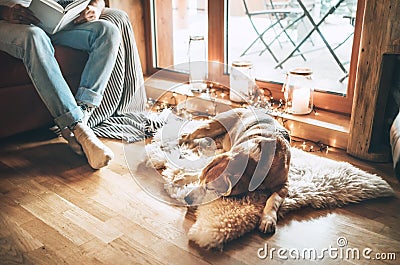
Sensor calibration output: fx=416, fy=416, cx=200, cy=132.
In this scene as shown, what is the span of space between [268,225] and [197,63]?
1436 millimetres

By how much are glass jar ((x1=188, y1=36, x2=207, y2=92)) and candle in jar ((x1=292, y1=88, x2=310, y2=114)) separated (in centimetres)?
63

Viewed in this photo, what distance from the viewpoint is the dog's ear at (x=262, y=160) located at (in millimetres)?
1384

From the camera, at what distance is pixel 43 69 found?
1.76m

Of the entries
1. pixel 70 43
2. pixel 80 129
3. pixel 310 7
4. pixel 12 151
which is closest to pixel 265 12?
pixel 310 7

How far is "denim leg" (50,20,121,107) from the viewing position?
1935 millimetres

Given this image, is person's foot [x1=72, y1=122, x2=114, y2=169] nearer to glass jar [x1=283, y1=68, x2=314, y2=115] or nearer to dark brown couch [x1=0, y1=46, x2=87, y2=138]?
dark brown couch [x1=0, y1=46, x2=87, y2=138]

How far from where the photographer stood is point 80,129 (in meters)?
1.77

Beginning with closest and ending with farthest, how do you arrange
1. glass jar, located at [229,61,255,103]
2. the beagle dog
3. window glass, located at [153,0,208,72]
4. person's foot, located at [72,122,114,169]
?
the beagle dog → person's foot, located at [72,122,114,169] → glass jar, located at [229,61,255,103] → window glass, located at [153,0,208,72]

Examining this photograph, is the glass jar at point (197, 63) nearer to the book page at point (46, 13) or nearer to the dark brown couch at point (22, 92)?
the dark brown couch at point (22, 92)

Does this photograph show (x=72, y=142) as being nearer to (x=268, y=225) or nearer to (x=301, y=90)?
(x=268, y=225)

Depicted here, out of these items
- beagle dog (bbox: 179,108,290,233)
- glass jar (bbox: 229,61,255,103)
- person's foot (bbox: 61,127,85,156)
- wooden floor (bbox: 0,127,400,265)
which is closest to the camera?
wooden floor (bbox: 0,127,400,265)

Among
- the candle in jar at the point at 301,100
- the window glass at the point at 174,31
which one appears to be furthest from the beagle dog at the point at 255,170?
the window glass at the point at 174,31

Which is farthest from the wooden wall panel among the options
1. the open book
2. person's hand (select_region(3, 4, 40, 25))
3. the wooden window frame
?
person's hand (select_region(3, 4, 40, 25))

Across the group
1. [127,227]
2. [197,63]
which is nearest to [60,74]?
[127,227]
